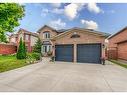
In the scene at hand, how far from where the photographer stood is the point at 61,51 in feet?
68.0

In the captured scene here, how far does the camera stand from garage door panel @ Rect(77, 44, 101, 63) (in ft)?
60.6

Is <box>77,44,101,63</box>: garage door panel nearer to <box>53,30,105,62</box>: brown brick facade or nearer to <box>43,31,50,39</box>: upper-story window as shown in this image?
<box>53,30,105,62</box>: brown brick facade

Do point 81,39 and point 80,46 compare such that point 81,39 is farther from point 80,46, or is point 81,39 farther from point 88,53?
point 88,53

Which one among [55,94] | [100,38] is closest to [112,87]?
[55,94]

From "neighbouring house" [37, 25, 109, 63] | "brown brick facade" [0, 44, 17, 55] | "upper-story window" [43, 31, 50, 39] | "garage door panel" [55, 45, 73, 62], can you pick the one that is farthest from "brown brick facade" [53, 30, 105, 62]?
"brown brick facade" [0, 44, 17, 55]

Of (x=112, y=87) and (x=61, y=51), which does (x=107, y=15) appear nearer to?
(x=61, y=51)

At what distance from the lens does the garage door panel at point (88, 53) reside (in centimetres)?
1848

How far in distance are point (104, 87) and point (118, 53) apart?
1756 centimetres

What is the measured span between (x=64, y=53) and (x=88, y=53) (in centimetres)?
335

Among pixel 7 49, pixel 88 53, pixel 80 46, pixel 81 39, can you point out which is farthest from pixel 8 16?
pixel 7 49

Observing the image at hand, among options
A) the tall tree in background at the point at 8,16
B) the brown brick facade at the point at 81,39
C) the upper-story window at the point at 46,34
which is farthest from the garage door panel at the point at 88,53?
the upper-story window at the point at 46,34

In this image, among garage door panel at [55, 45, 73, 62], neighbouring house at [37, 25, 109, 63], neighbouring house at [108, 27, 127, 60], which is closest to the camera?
neighbouring house at [37, 25, 109, 63]

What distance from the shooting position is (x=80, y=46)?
1958cm

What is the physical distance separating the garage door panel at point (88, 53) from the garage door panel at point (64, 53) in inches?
43.7
